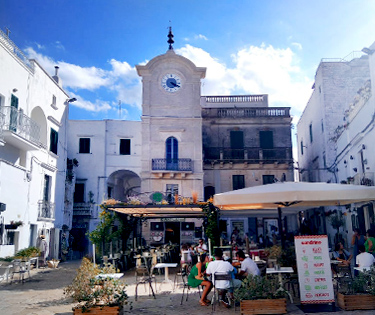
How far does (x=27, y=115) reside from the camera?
60.0 feet

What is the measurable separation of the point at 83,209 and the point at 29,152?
356 inches

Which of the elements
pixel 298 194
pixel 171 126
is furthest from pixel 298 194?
pixel 171 126

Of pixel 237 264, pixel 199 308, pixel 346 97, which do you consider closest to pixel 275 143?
pixel 346 97

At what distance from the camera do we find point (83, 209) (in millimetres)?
26844

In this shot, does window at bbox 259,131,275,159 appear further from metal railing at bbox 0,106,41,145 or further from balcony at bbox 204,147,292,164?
metal railing at bbox 0,106,41,145

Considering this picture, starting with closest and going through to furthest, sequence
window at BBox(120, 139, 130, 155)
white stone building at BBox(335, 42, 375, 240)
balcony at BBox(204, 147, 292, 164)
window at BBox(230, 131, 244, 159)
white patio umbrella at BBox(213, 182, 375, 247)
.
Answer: white patio umbrella at BBox(213, 182, 375, 247), white stone building at BBox(335, 42, 375, 240), balcony at BBox(204, 147, 292, 164), window at BBox(230, 131, 244, 159), window at BBox(120, 139, 130, 155)

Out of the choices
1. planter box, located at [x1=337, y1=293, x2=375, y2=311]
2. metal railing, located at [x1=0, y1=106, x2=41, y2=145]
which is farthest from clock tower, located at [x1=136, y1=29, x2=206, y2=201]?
planter box, located at [x1=337, y1=293, x2=375, y2=311]

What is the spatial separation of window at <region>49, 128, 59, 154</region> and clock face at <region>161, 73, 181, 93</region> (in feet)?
25.2

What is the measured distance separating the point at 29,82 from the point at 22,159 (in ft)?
12.4

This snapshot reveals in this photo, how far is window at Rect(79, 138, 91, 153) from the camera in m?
27.4

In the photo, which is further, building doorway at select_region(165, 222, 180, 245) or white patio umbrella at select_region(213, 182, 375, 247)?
building doorway at select_region(165, 222, 180, 245)

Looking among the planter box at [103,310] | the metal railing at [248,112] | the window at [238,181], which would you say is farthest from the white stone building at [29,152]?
the window at [238,181]

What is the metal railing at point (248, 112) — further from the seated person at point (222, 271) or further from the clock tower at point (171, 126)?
the seated person at point (222, 271)

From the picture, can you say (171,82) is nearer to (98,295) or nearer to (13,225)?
(13,225)
